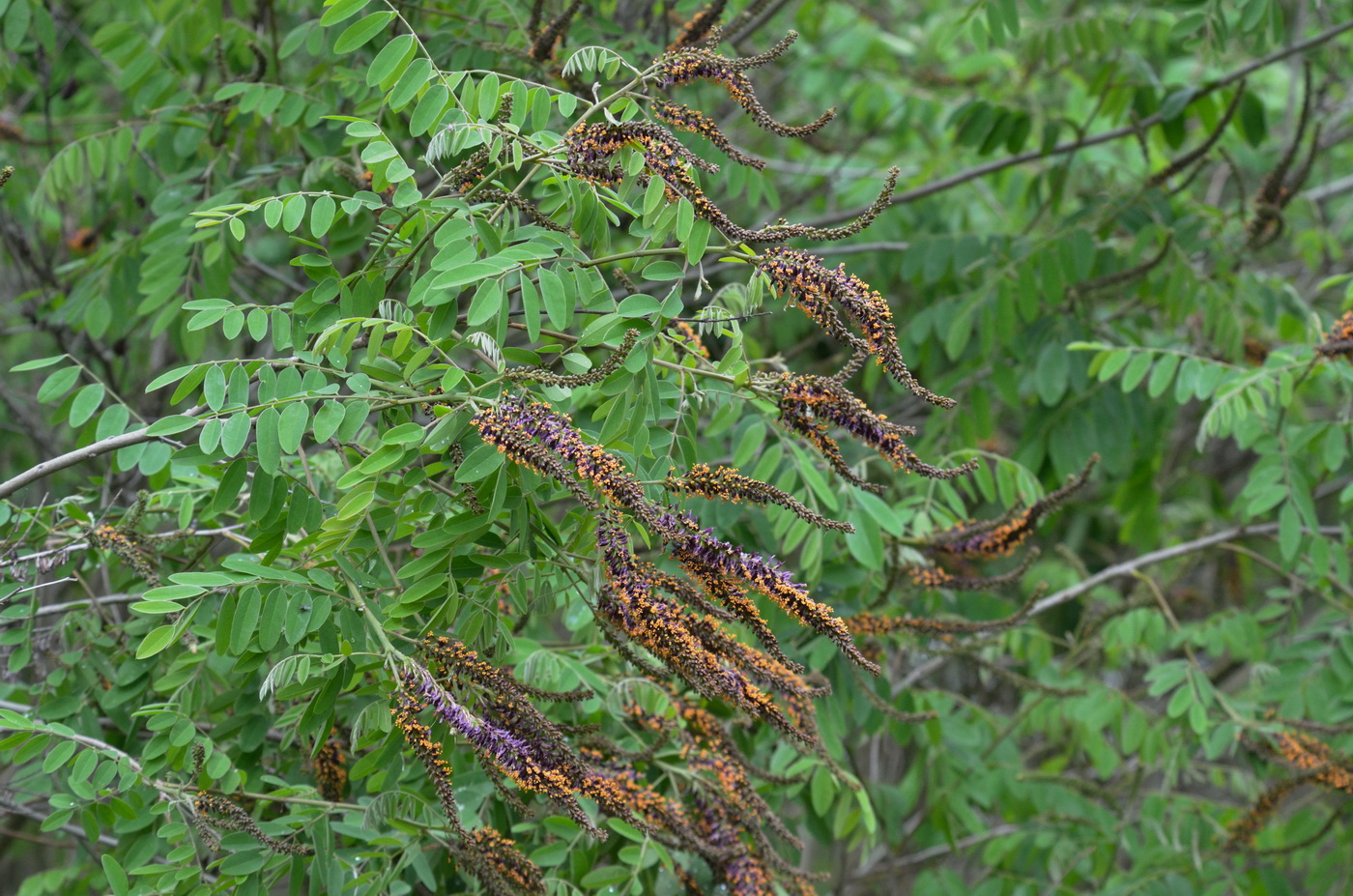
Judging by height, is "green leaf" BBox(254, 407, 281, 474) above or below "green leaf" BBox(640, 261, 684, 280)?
below

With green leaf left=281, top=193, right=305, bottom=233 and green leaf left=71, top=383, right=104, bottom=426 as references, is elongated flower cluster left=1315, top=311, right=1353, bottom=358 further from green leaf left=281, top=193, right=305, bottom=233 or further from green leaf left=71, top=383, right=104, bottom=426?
green leaf left=71, top=383, right=104, bottom=426

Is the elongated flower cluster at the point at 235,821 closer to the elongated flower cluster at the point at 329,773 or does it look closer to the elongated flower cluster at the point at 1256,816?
the elongated flower cluster at the point at 329,773

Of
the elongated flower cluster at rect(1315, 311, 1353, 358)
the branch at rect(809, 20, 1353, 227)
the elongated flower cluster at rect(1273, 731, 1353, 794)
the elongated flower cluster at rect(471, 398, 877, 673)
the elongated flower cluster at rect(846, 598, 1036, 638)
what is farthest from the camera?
the branch at rect(809, 20, 1353, 227)

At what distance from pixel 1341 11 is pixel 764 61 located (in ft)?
24.0

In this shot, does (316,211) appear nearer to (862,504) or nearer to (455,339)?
(455,339)

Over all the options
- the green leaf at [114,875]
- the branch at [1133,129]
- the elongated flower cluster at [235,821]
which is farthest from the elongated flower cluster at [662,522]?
the branch at [1133,129]

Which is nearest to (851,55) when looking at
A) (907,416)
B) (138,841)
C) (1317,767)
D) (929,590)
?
(907,416)

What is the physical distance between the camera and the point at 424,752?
A: 192cm

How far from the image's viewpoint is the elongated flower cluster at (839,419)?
6.79ft

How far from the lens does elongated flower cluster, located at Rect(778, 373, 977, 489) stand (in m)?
2.07

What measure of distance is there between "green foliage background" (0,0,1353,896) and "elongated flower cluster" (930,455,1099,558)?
0.20 meters

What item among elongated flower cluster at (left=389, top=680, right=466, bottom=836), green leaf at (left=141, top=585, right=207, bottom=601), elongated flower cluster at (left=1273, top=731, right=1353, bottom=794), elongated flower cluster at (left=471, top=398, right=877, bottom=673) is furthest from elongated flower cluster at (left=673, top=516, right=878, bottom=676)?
elongated flower cluster at (left=1273, top=731, right=1353, bottom=794)

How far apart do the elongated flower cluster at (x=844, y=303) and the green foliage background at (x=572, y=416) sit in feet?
0.63

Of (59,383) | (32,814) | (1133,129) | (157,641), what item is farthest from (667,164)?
(1133,129)
